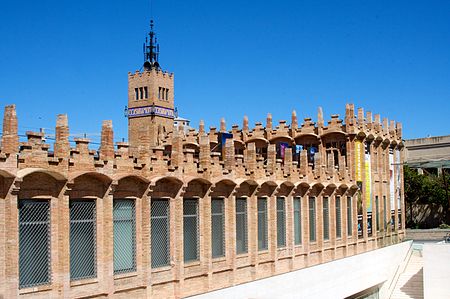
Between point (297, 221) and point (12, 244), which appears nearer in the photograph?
point (12, 244)

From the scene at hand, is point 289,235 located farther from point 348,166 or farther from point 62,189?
point 62,189

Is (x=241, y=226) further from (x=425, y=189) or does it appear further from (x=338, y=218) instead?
(x=425, y=189)

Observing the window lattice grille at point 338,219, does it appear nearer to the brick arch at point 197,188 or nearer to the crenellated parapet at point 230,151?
the crenellated parapet at point 230,151

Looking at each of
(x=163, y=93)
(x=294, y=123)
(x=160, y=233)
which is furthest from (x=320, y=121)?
(x=160, y=233)

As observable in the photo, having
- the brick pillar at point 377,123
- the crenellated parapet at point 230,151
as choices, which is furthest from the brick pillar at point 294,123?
the brick pillar at point 377,123

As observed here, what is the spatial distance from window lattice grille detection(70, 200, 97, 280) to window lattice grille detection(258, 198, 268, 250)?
12943 millimetres

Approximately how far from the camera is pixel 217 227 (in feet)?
105

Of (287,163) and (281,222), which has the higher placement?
(287,163)

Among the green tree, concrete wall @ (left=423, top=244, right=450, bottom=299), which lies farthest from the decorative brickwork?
the green tree

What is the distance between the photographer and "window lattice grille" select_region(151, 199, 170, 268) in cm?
2744

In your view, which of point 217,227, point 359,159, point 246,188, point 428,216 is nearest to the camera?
point 217,227

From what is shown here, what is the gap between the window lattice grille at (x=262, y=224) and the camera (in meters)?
35.5

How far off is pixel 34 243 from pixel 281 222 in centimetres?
1814

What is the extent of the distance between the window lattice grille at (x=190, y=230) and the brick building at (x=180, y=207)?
67mm
